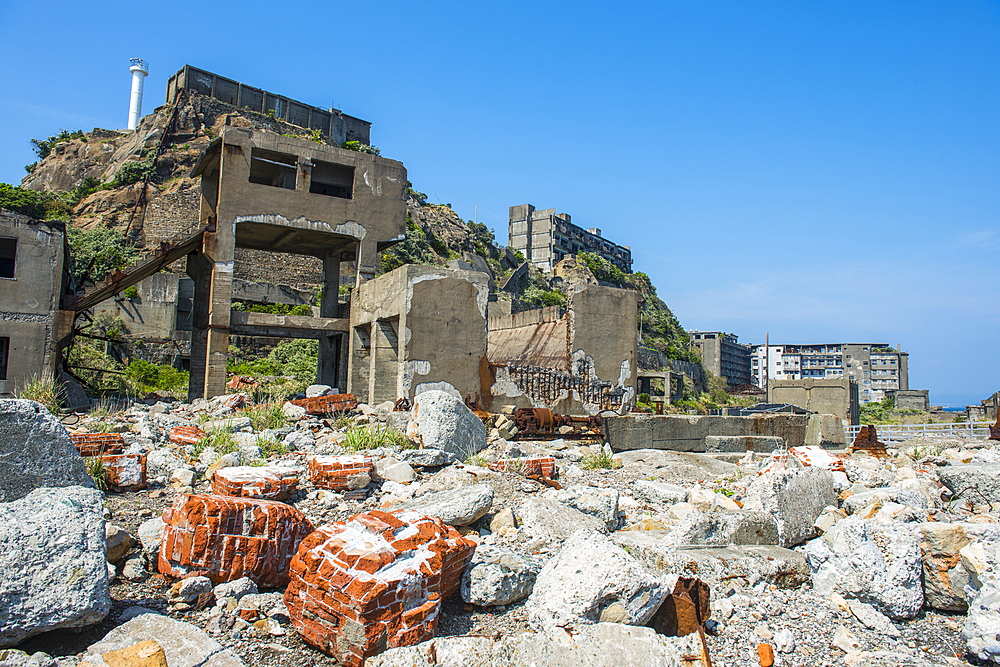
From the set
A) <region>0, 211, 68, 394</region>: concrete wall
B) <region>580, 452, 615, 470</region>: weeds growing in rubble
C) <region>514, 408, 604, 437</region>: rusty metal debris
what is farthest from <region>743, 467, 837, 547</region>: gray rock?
<region>0, 211, 68, 394</region>: concrete wall

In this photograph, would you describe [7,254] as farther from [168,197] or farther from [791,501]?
[168,197]

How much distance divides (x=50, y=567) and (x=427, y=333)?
31.8 ft

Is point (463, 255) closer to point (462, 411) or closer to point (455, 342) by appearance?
point (455, 342)

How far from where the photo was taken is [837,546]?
5098 mm

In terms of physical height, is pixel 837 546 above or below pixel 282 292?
below

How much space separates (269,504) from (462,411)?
4634 mm

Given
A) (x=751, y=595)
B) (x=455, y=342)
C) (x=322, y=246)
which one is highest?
(x=322, y=246)

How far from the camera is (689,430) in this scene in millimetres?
12523

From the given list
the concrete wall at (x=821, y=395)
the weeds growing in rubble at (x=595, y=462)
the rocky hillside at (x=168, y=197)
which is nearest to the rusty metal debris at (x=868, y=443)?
the weeds growing in rubble at (x=595, y=462)

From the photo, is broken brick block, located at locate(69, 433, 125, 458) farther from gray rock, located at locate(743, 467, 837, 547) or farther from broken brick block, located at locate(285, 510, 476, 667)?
gray rock, located at locate(743, 467, 837, 547)

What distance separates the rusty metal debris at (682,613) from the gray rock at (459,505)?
179 cm

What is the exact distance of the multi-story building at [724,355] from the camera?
91562mm

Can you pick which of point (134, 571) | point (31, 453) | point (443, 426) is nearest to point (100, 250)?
point (443, 426)

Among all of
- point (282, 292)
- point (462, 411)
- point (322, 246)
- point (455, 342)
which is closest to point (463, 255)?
point (282, 292)
